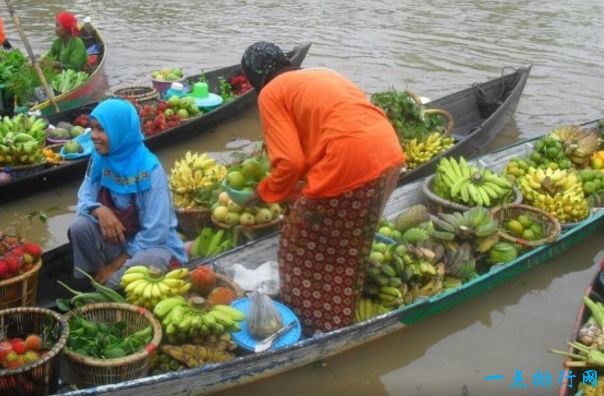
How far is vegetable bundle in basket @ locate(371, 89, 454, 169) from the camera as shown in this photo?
6.57m

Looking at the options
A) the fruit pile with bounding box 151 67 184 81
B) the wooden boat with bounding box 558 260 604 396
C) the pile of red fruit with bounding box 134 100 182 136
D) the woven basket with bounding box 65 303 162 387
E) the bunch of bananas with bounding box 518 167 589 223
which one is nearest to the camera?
the woven basket with bounding box 65 303 162 387

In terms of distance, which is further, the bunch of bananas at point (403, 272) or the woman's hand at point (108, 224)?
the bunch of bananas at point (403, 272)

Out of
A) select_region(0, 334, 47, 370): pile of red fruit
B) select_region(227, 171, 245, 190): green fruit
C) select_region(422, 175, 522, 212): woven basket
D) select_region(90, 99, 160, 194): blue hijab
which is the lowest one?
select_region(422, 175, 522, 212): woven basket

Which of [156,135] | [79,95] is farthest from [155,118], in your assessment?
[79,95]

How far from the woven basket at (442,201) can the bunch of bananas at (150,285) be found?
99.0 inches

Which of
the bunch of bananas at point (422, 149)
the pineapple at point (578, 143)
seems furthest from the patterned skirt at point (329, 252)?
the pineapple at point (578, 143)

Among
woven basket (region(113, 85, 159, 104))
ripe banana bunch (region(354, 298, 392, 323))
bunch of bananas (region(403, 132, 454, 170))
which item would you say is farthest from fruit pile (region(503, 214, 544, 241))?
woven basket (region(113, 85, 159, 104))

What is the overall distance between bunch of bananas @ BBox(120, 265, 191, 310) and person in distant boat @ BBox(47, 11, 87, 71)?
6.41m

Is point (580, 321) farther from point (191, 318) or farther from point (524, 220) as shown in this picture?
point (191, 318)

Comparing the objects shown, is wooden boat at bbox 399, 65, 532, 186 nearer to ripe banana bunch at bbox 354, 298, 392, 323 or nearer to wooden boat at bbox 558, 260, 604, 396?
wooden boat at bbox 558, 260, 604, 396

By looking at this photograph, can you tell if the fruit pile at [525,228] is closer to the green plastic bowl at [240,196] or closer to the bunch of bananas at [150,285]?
the green plastic bowl at [240,196]

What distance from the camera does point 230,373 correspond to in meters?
3.58

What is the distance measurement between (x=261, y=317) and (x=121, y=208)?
1.27 m

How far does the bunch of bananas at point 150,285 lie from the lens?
3699mm
